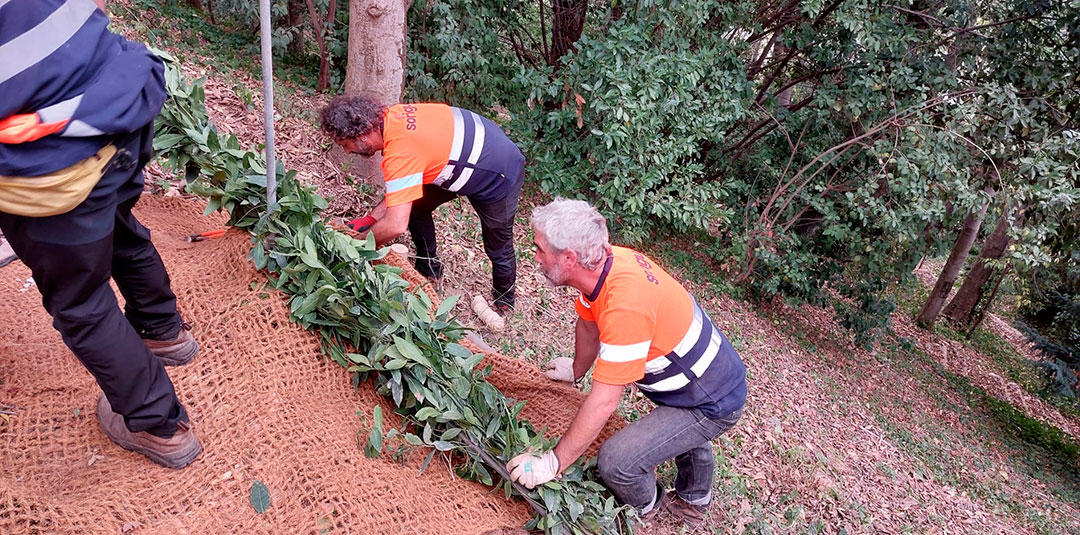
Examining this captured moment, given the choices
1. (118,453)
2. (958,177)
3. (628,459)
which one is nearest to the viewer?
(118,453)

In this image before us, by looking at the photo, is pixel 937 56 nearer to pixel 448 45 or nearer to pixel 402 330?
pixel 448 45

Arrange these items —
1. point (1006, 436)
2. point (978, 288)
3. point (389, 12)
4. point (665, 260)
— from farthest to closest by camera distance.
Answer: point (978, 288) → point (1006, 436) → point (665, 260) → point (389, 12)

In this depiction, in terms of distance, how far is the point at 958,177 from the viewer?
21.3ft

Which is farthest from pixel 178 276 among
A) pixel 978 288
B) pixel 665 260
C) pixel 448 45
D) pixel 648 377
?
pixel 978 288

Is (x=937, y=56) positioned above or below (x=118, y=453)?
above

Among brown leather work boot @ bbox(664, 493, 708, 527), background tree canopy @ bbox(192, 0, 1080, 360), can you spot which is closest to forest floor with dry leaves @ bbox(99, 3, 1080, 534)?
brown leather work boot @ bbox(664, 493, 708, 527)

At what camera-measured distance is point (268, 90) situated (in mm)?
2275

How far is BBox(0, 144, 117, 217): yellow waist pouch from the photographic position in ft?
5.15

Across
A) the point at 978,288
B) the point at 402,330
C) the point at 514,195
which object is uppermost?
the point at 514,195

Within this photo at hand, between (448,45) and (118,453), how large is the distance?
5.35 m

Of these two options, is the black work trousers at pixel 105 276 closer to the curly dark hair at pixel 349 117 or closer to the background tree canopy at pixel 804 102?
the curly dark hair at pixel 349 117

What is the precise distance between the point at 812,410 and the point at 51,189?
6556 mm

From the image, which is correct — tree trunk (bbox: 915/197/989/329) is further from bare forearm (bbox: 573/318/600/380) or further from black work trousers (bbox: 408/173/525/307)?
bare forearm (bbox: 573/318/600/380)

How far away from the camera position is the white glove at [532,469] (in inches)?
100
